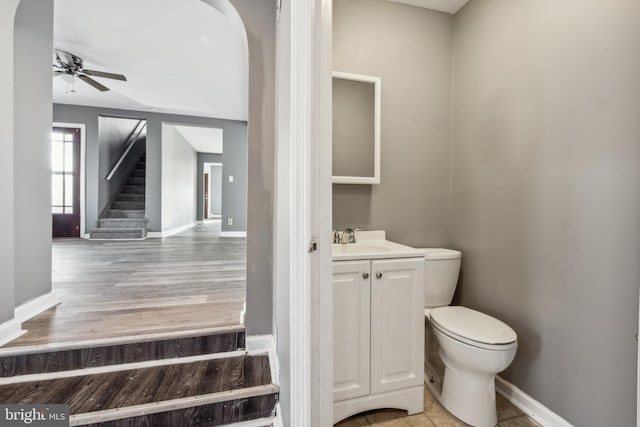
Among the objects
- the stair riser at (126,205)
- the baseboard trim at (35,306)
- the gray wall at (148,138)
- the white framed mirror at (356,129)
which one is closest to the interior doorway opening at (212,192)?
the stair riser at (126,205)

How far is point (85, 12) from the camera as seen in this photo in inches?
94.0

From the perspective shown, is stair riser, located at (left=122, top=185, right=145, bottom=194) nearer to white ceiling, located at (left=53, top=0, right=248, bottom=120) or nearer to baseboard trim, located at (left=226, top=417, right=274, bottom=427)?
white ceiling, located at (left=53, top=0, right=248, bottom=120)

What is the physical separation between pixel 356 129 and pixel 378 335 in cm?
128

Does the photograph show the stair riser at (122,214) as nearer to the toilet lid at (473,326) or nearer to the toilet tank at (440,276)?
the toilet tank at (440,276)

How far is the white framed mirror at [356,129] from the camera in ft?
5.69

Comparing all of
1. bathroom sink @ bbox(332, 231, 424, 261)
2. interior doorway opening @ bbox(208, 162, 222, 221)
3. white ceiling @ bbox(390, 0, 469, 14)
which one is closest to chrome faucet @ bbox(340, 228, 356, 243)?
bathroom sink @ bbox(332, 231, 424, 261)

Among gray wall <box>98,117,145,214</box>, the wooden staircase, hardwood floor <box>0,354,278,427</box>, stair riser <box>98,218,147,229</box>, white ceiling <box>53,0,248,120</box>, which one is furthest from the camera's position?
gray wall <box>98,117,145,214</box>

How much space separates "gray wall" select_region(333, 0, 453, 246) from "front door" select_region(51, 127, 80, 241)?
583 centimetres

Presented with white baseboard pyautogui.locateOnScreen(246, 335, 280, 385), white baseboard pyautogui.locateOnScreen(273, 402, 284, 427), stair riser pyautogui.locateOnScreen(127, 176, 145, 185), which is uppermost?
stair riser pyautogui.locateOnScreen(127, 176, 145, 185)

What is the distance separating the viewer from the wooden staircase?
502 cm

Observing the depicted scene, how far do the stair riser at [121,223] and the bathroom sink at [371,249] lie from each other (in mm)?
5235

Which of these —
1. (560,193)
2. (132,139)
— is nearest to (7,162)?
(560,193)

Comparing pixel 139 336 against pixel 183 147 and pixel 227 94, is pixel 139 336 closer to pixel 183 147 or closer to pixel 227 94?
pixel 227 94

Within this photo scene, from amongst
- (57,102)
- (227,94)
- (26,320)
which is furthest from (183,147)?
(26,320)
